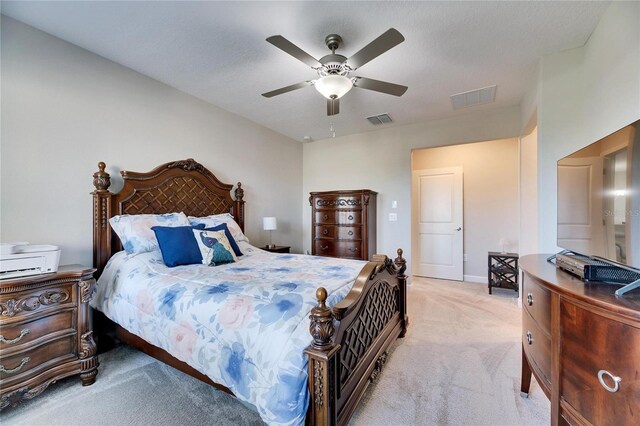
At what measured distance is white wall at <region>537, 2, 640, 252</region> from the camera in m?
1.69

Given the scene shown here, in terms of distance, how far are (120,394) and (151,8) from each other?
2.74m

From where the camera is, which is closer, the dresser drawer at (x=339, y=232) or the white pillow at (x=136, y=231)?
the white pillow at (x=136, y=231)

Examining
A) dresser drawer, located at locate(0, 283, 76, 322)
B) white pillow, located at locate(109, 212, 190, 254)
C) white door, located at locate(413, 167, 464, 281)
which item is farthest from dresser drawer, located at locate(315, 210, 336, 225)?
dresser drawer, located at locate(0, 283, 76, 322)

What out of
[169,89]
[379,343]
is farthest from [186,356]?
[169,89]

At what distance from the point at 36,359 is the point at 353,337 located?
2.10 m

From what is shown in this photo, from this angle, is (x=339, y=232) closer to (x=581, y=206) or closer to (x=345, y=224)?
(x=345, y=224)

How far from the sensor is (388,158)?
4.62 meters

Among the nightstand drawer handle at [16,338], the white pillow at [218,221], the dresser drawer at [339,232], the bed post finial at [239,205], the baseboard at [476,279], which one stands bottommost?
the baseboard at [476,279]

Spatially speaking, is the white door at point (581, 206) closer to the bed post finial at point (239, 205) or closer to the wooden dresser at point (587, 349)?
the wooden dresser at point (587, 349)

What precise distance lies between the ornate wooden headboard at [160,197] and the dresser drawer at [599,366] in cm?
327

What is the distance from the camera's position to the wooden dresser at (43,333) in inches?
64.8

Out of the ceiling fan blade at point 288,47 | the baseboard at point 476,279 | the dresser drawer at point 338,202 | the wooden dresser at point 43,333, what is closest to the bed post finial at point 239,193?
the dresser drawer at point 338,202

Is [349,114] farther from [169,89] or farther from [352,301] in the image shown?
[352,301]

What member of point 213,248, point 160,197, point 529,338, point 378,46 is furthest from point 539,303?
point 160,197
